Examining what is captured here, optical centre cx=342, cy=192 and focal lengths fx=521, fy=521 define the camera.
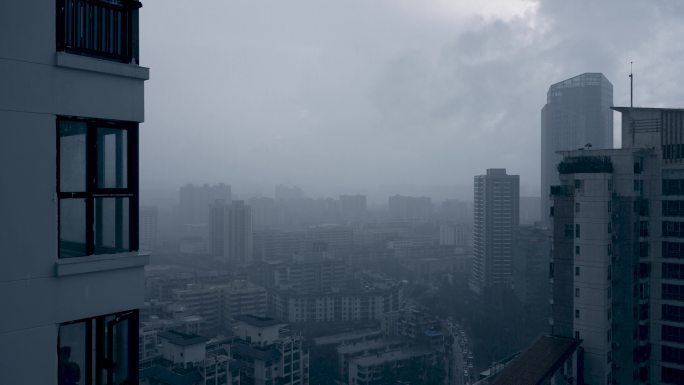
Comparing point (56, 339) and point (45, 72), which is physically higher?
point (45, 72)

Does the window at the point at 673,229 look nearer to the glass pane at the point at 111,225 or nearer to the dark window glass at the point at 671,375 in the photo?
the dark window glass at the point at 671,375

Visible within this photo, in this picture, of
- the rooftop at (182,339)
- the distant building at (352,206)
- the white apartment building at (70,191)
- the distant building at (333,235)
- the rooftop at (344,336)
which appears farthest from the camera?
the distant building at (352,206)

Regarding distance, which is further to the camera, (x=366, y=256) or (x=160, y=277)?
(x=366, y=256)

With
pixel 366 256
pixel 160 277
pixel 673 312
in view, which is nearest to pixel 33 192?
pixel 673 312

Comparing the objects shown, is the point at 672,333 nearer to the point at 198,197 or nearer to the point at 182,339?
the point at 182,339

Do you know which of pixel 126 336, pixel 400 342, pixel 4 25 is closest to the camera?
pixel 4 25

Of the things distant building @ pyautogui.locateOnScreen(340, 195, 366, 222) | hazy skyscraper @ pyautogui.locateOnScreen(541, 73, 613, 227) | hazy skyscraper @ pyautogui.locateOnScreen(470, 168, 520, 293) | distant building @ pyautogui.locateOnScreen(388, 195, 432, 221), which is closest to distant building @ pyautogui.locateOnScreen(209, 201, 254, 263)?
hazy skyscraper @ pyautogui.locateOnScreen(470, 168, 520, 293)

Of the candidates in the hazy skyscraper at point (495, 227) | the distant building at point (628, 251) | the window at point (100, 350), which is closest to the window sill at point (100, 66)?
the window at point (100, 350)

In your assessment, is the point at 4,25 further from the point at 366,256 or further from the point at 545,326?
the point at 366,256
